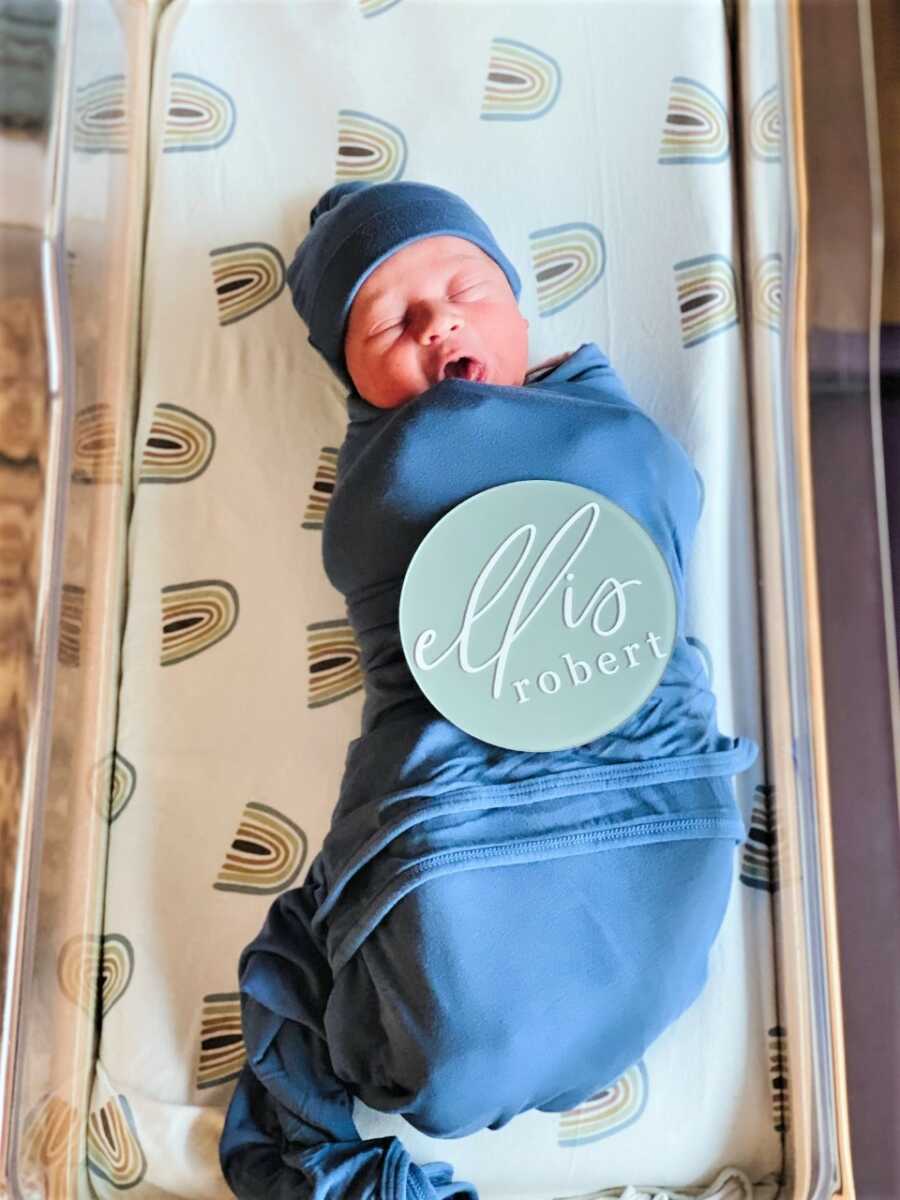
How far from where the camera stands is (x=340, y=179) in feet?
4.08

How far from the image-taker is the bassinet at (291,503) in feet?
3.26

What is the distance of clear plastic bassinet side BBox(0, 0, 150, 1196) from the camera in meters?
0.97

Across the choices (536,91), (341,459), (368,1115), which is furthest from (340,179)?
(368,1115)

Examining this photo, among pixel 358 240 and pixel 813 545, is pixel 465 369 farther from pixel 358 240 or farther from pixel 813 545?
pixel 813 545

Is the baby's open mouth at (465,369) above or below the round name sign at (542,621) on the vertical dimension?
above

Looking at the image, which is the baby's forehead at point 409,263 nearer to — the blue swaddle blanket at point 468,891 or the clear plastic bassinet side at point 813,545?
the blue swaddle blanket at point 468,891

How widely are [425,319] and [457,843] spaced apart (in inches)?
17.5

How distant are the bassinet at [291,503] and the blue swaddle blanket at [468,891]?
0.25 feet

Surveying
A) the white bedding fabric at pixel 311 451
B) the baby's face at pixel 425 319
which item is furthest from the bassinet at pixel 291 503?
the baby's face at pixel 425 319

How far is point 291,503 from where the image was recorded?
3.84 feet

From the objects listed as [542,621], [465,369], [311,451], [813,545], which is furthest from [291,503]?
[813,545]

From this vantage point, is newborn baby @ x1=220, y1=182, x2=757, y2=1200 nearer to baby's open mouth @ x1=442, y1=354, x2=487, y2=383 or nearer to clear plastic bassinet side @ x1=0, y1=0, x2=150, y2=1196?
baby's open mouth @ x1=442, y1=354, x2=487, y2=383

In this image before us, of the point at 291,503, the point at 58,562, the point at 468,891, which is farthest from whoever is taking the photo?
the point at 291,503

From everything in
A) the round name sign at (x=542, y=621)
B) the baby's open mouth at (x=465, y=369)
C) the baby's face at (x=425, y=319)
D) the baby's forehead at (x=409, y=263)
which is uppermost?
the baby's forehead at (x=409, y=263)
